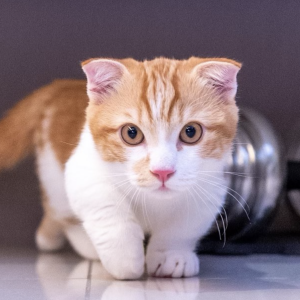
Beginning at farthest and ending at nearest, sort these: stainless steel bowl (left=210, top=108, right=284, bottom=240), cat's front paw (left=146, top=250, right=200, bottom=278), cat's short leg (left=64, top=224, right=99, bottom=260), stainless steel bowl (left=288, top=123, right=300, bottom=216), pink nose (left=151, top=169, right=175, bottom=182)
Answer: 1. stainless steel bowl (left=288, top=123, right=300, bottom=216)
2. stainless steel bowl (left=210, top=108, right=284, bottom=240)
3. cat's short leg (left=64, top=224, right=99, bottom=260)
4. cat's front paw (left=146, top=250, right=200, bottom=278)
5. pink nose (left=151, top=169, right=175, bottom=182)

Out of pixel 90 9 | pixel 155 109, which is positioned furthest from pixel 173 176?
pixel 90 9

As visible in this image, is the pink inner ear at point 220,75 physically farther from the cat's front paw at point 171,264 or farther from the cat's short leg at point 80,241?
the cat's short leg at point 80,241

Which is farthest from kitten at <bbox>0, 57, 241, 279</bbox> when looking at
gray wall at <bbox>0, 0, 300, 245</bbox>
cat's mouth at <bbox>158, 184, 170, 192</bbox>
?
gray wall at <bbox>0, 0, 300, 245</bbox>

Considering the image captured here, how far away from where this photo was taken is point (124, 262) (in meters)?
1.22

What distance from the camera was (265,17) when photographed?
1900 mm

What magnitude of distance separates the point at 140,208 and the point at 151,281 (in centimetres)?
18

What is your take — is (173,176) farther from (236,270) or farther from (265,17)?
(265,17)

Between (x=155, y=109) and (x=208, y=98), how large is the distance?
0.14 meters

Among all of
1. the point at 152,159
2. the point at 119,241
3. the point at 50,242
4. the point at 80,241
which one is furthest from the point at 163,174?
the point at 50,242

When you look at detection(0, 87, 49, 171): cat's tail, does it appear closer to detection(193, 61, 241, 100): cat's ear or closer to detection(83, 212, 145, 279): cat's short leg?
detection(83, 212, 145, 279): cat's short leg

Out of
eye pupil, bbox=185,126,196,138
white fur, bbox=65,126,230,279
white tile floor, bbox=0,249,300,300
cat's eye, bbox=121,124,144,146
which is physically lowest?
white tile floor, bbox=0,249,300,300

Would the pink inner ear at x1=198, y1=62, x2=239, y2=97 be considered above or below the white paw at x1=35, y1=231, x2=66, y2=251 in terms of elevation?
above

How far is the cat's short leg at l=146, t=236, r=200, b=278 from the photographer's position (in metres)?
1.30

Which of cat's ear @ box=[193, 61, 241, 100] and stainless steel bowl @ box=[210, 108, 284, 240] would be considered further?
stainless steel bowl @ box=[210, 108, 284, 240]
